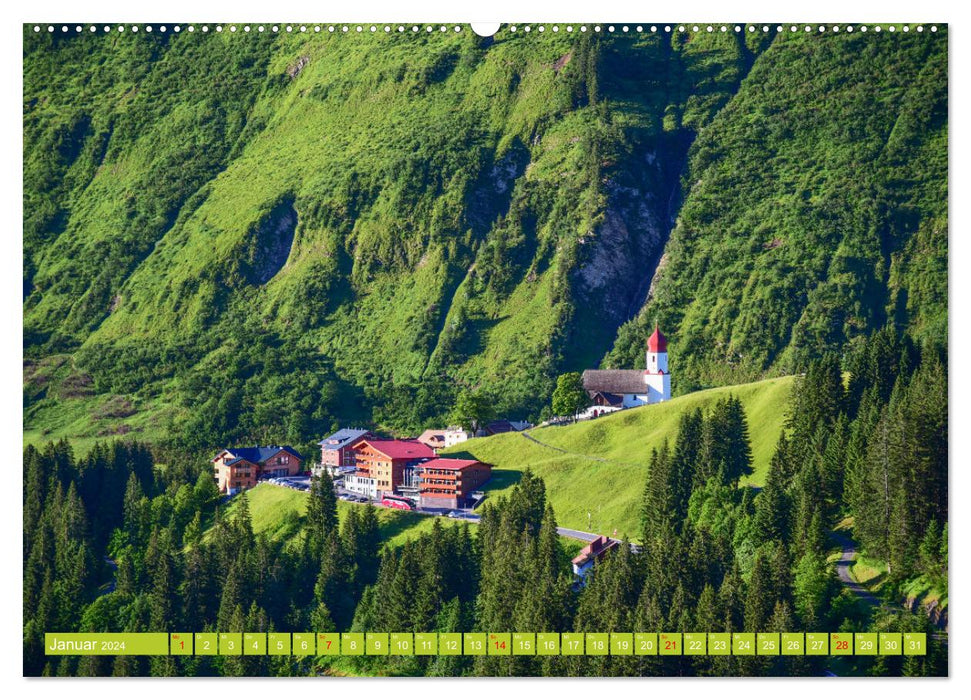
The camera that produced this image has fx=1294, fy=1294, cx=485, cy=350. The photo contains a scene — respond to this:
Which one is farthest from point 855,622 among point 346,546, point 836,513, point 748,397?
point 748,397

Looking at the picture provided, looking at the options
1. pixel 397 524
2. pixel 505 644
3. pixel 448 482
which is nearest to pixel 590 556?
pixel 397 524

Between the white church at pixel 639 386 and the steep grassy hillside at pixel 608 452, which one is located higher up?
the white church at pixel 639 386

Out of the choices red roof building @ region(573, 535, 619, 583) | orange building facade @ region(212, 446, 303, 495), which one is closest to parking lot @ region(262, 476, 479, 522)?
orange building facade @ region(212, 446, 303, 495)

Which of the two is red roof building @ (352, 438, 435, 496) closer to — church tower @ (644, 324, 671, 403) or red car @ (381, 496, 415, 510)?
red car @ (381, 496, 415, 510)

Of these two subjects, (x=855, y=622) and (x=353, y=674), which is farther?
(x=855, y=622)

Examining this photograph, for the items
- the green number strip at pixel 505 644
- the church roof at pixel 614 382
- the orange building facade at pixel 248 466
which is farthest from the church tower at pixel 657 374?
the green number strip at pixel 505 644

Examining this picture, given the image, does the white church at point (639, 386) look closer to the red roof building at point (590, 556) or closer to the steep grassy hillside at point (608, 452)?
the steep grassy hillside at point (608, 452)

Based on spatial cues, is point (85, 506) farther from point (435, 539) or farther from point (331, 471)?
point (435, 539)
